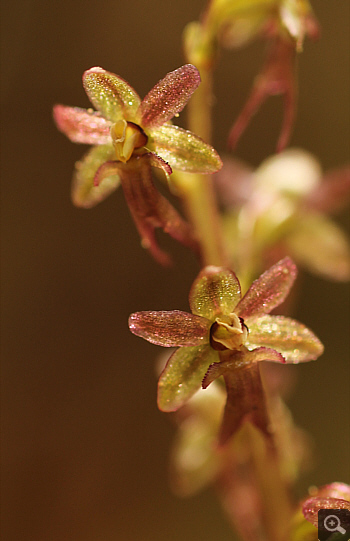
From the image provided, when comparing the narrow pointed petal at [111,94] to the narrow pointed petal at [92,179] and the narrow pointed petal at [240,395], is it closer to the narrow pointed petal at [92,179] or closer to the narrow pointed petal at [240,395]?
the narrow pointed petal at [92,179]

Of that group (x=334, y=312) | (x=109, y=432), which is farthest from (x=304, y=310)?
(x=109, y=432)

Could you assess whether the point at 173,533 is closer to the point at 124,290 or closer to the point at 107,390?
the point at 107,390

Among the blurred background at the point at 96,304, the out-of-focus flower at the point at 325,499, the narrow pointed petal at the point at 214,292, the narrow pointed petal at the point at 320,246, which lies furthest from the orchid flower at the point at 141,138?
the blurred background at the point at 96,304

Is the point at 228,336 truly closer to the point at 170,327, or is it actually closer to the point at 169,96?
the point at 170,327

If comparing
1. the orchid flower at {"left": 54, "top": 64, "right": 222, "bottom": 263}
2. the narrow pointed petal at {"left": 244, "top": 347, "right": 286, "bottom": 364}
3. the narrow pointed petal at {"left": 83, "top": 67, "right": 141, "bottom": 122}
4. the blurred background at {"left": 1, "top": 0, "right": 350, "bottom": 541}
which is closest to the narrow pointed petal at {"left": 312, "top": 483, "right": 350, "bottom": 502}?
the narrow pointed petal at {"left": 244, "top": 347, "right": 286, "bottom": 364}

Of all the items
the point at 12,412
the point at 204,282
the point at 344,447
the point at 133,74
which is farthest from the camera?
the point at 133,74

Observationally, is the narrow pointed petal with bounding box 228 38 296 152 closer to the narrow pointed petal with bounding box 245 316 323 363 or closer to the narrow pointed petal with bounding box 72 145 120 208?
the narrow pointed petal with bounding box 72 145 120 208

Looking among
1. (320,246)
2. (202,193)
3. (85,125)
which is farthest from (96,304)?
(85,125)
